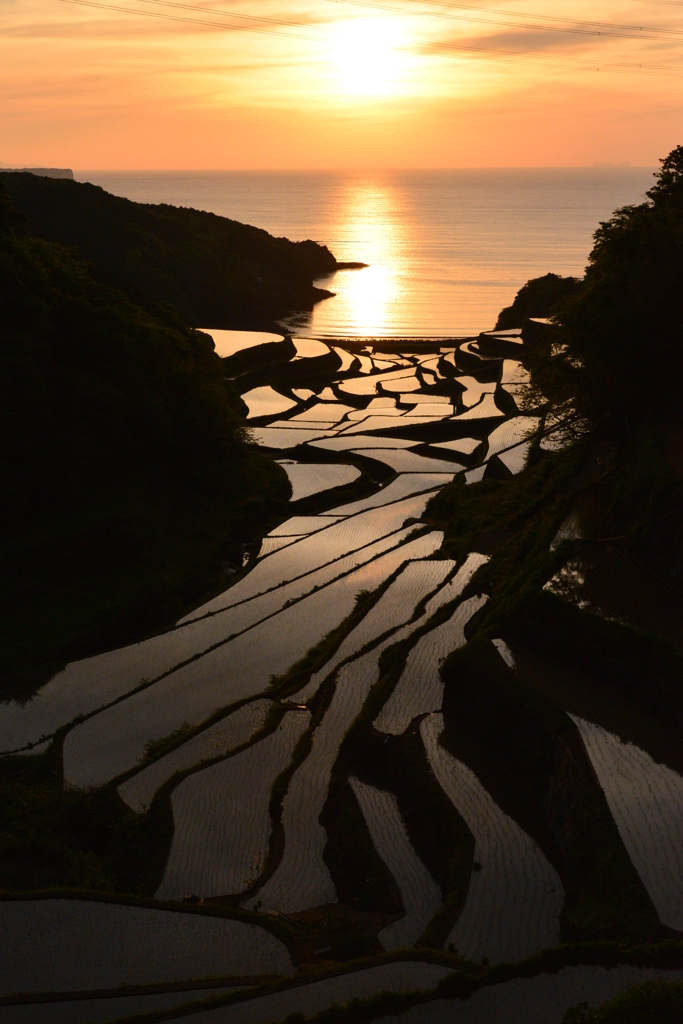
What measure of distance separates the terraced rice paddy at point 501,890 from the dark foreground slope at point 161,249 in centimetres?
4323

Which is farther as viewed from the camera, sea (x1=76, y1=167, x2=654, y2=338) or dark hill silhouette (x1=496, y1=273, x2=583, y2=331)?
sea (x1=76, y1=167, x2=654, y2=338)

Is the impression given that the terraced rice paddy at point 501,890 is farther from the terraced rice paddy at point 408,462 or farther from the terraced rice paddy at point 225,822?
the terraced rice paddy at point 408,462

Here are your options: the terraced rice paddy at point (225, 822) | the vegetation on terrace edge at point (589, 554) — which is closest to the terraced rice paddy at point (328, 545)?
the vegetation on terrace edge at point (589, 554)

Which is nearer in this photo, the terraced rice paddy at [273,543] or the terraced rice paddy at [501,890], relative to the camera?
the terraced rice paddy at [501,890]

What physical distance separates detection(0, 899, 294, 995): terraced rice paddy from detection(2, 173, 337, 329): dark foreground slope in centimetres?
4369

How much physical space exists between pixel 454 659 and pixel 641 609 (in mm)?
2981

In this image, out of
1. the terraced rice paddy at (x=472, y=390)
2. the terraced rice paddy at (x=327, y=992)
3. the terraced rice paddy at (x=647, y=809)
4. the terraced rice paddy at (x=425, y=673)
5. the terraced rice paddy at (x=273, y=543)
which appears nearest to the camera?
the terraced rice paddy at (x=327, y=992)

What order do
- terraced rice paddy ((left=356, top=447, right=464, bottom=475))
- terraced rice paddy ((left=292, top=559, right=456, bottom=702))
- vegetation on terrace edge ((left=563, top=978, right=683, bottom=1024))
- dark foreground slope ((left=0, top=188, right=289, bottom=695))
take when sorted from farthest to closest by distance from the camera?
terraced rice paddy ((left=356, top=447, right=464, bottom=475))
dark foreground slope ((left=0, top=188, right=289, bottom=695))
terraced rice paddy ((left=292, top=559, right=456, bottom=702))
vegetation on terrace edge ((left=563, top=978, right=683, bottom=1024))

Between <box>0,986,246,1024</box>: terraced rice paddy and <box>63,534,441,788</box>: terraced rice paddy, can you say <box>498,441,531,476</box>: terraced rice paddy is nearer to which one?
<box>63,534,441,788</box>: terraced rice paddy

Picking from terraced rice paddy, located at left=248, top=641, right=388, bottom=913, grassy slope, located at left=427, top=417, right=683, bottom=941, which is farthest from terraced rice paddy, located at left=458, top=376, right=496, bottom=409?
terraced rice paddy, located at left=248, top=641, right=388, bottom=913

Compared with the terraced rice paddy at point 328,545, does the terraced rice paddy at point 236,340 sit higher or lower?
higher

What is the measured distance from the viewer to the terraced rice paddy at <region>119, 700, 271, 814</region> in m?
10.6

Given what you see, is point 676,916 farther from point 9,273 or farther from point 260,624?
point 9,273

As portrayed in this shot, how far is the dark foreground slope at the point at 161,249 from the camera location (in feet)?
171
